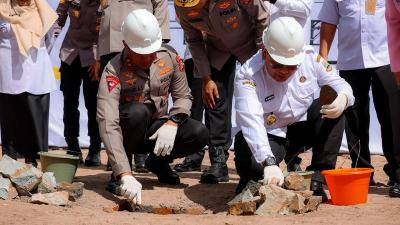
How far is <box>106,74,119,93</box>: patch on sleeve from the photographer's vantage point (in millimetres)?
5758

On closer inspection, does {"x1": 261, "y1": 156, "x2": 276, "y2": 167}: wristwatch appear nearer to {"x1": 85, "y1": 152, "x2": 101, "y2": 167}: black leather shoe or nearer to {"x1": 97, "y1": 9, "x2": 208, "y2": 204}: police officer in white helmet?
{"x1": 97, "y1": 9, "x2": 208, "y2": 204}: police officer in white helmet

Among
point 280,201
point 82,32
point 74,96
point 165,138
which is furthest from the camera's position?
point 74,96

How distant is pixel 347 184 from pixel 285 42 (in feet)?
2.90

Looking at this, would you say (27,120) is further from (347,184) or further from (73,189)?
(347,184)

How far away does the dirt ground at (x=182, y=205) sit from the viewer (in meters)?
4.87

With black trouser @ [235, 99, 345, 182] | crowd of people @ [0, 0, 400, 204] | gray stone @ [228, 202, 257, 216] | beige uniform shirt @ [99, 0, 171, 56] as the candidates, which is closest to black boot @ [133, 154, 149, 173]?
crowd of people @ [0, 0, 400, 204]

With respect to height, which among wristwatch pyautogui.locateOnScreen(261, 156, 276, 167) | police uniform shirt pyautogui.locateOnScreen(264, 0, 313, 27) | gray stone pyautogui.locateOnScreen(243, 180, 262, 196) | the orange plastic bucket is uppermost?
police uniform shirt pyautogui.locateOnScreen(264, 0, 313, 27)

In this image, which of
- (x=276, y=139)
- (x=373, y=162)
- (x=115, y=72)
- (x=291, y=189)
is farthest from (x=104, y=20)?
(x=373, y=162)

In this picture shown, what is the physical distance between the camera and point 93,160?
763 cm

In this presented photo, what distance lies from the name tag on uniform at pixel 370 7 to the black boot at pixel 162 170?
171 centimetres

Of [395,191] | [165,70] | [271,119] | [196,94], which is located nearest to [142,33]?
[165,70]

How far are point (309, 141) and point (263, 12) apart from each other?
40.5 inches

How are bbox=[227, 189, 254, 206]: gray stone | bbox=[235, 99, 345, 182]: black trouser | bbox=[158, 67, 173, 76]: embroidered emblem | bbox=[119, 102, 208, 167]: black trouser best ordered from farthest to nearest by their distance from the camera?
bbox=[158, 67, 173, 76]: embroidered emblem
bbox=[119, 102, 208, 167]: black trouser
bbox=[235, 99, 345, 182]: black trouser
bbox=[227, 189, 254, 206]: gray stone

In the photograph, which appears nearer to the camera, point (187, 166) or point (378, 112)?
point (378, 112)
